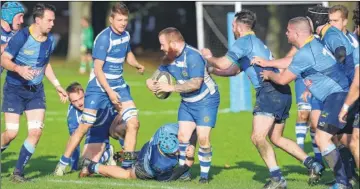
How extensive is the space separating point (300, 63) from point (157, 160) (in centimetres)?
236

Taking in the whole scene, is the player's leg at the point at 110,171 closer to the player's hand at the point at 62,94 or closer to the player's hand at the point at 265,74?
the player's hand at the point at 62,94

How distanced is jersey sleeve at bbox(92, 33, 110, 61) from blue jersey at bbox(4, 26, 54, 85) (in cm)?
62

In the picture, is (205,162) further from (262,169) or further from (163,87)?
(262,169)

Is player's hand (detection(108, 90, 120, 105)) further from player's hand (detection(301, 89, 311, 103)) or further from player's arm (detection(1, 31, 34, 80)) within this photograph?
player's hand (detection(301, 89, 311, 103))

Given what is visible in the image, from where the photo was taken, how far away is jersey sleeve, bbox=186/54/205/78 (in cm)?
1323

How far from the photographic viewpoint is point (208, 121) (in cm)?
1338

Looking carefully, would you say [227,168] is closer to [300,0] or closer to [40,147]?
[40,147]

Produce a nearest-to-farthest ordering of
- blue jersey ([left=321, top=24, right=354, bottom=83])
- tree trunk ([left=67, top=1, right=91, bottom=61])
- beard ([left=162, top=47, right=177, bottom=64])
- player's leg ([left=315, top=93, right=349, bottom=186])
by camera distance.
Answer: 1. player's leg ([left=315, top=93, right=349, bottom=186])
2. blue jersey ([left=321, top=24, right=354, bottom=83])
3. beard ([left=162, top=47, right=177, bottom=64])
4. tree trunk ([left=67, top=1, right=91, bottom=61])

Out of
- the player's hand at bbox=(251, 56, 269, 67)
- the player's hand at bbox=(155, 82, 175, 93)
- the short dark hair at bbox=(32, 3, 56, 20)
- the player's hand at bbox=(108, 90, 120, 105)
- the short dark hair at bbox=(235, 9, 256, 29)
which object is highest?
the short dark hair at bbox=(32, 3, 56, 20)

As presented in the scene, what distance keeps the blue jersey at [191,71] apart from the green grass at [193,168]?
114 centimetres

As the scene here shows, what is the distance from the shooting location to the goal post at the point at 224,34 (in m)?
22.1

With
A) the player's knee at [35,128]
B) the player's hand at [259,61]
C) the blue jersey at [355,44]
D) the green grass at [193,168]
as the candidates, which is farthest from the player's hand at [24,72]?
the blue jersey at [355,44]

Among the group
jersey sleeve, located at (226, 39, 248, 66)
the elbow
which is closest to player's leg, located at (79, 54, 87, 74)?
jersey sleeve, located at (226, 39, 248, 66)

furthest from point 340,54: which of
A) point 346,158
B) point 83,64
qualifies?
point 83,64
